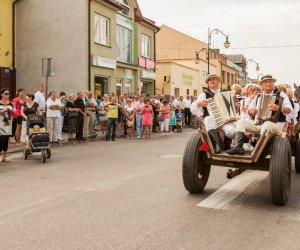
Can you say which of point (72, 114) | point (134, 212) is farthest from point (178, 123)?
point (134, 212)

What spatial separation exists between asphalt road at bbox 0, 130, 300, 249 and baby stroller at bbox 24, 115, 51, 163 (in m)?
1.64

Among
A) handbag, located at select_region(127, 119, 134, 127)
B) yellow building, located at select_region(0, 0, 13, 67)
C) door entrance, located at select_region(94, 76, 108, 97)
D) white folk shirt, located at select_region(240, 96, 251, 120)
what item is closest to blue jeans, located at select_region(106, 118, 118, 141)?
handbag, located at select_region(127, 119, 134, 127)

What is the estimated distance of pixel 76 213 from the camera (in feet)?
19.2

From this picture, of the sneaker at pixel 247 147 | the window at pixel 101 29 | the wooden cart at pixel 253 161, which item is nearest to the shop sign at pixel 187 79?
the window at pixel 101 29

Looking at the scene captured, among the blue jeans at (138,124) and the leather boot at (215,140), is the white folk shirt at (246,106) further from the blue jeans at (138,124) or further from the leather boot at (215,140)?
the blue jeans at (138,124)

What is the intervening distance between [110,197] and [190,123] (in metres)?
22.8

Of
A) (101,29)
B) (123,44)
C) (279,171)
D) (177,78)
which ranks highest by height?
(101,29)

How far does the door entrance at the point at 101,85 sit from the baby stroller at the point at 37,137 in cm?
1299

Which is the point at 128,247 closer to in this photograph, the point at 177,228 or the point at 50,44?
the point at 177,228

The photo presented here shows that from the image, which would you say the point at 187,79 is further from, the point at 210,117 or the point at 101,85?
the point at 210,117

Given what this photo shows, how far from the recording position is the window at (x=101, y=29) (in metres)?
24.8

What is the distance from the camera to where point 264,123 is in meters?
6.83

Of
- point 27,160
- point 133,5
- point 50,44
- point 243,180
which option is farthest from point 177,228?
point 133,5

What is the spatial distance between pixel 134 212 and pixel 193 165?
4.40 feet
